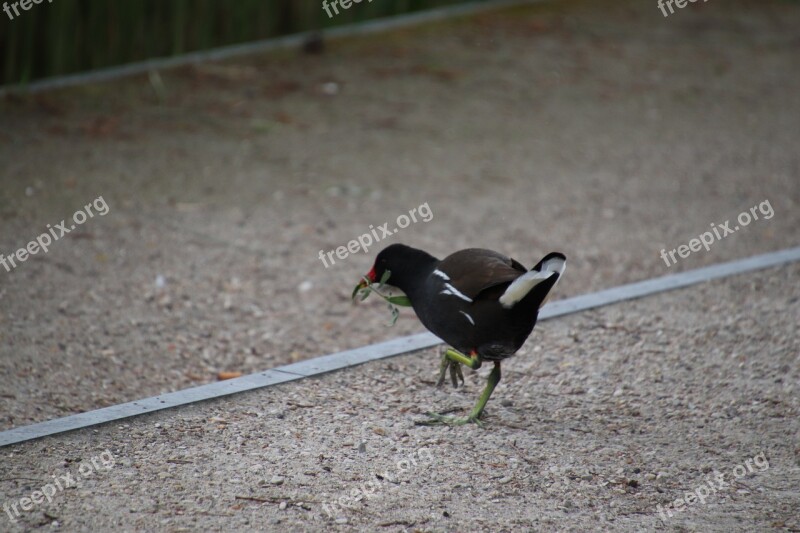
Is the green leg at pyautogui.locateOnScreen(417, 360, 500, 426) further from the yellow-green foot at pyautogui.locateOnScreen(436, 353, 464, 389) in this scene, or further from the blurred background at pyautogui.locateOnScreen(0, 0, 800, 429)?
the blurred background at pyautogui.locateOnScreen(0, 0, 800, 429)

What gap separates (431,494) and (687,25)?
801 cm

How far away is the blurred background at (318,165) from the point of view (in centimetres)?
485

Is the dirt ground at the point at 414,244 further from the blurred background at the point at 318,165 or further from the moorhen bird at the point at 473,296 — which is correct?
the moorhen bird at the point at 473,296

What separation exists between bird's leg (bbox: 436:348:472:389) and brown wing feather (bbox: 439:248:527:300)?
9.9 inches

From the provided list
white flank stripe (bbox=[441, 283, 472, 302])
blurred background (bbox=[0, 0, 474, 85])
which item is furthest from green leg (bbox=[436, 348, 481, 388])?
blurred background (bbox=[0, 0, 474, 85])

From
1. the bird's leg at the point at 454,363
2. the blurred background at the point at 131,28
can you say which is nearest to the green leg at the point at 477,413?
the bird's leg at the point at 454,363

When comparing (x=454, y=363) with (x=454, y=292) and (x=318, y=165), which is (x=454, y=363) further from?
(x=318, y=165)

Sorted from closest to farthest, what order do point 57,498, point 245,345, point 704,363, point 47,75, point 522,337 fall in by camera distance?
point 57,498 < point 522,337 < point 704,363 < point 245,345 < point 47,75

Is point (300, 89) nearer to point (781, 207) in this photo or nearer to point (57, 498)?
point (781, 207)

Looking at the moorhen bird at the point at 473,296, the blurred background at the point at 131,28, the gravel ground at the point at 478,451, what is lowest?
the gravel ground at the point at 478,451

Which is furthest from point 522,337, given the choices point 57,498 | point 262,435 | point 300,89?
point 300,89

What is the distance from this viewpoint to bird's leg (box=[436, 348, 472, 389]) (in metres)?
3.60

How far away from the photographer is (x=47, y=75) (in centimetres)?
768

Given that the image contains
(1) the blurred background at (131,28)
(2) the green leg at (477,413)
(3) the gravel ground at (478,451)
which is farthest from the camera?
(1) the blurred background at (131,28)
